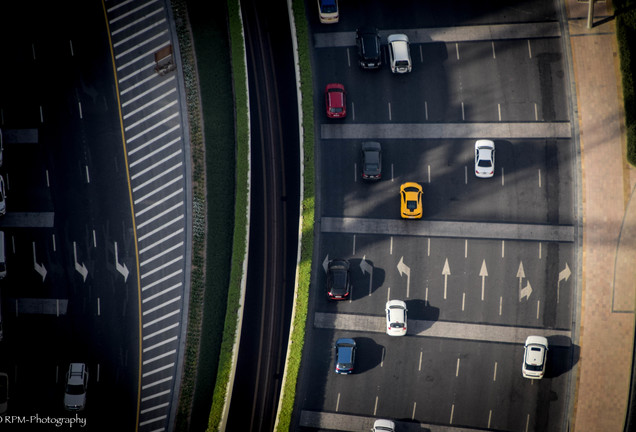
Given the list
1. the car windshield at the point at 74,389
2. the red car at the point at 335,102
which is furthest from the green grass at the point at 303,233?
the car windshield at the point at 74,389

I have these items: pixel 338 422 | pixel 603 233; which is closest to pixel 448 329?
pixel 338 422

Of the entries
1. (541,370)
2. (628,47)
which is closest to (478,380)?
(541,370)

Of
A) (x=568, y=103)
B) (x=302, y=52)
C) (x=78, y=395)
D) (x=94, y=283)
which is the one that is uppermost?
(x=302, y=52)

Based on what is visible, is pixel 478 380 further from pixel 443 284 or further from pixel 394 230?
pixel 394 230

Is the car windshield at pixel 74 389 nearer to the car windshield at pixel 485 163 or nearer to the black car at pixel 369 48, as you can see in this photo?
the black car at pixel 369 48

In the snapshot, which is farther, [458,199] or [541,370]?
[458,199]
